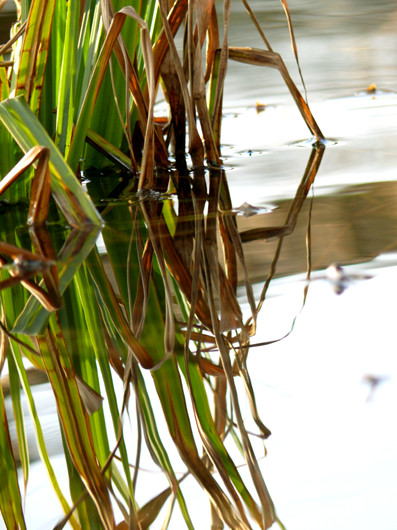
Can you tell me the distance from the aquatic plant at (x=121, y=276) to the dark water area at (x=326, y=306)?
0.02 meters

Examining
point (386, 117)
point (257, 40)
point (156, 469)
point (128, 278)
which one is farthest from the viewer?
point (257, 40)

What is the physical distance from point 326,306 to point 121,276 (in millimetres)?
260

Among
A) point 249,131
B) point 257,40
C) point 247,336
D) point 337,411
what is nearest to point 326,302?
point 247,336

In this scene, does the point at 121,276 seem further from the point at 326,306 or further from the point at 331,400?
the point at 331,400

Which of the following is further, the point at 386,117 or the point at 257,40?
the point at 257,40

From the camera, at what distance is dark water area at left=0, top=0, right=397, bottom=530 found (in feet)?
1.60

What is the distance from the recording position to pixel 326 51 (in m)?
2.74

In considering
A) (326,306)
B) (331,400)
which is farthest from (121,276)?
(331,400)

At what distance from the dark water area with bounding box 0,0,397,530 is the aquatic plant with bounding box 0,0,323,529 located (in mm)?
20

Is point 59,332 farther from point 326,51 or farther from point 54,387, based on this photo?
point 326,51

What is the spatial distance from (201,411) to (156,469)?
72 mm

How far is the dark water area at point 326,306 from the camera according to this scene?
489 mm

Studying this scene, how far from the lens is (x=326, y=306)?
79cm

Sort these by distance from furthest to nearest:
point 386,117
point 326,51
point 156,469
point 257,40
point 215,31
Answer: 1. point 257,40
2. point 326,51
3. point 386,117
4. point 215,31
5. point 156,469
